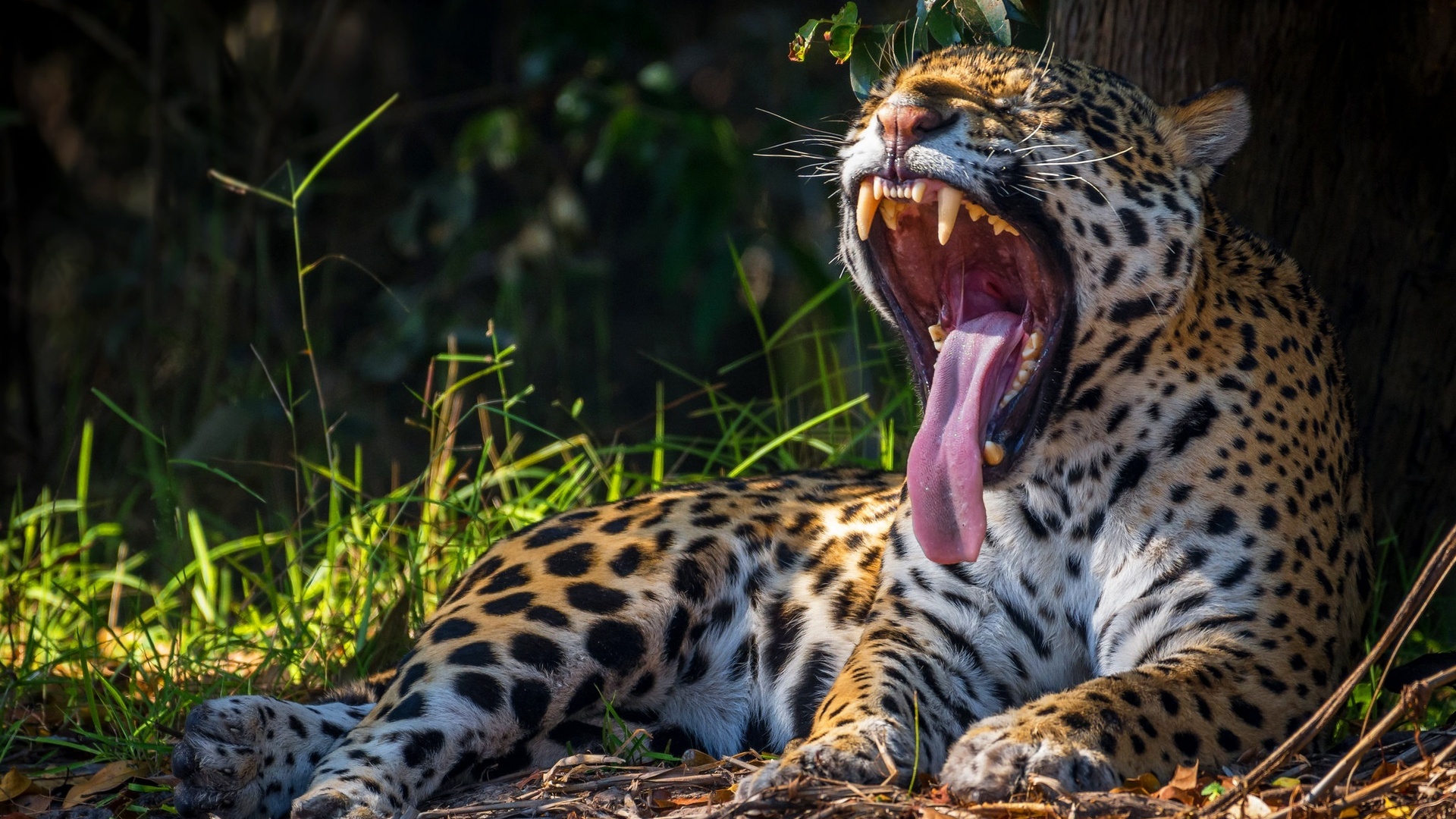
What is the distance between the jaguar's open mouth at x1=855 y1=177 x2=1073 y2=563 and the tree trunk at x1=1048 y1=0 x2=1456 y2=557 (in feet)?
3.89

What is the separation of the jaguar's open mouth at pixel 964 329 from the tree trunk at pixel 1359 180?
1185 mm

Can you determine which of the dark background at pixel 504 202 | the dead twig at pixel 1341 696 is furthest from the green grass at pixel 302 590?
the dead twig at pixel 1341 696

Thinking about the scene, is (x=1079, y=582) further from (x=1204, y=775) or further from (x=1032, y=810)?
(x=1032, y=810)

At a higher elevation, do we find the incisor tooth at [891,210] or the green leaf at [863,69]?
the green leaf at [863,69]

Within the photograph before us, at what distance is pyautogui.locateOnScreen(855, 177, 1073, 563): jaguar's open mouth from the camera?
350 centimetres

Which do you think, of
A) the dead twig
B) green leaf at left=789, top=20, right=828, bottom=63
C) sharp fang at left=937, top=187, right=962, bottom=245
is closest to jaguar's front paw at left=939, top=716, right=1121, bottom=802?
the dead twig

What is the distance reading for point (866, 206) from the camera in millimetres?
3566

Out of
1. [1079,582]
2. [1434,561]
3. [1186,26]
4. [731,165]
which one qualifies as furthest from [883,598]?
[731,165]

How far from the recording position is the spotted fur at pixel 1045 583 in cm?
338

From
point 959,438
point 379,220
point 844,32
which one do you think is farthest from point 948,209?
point 379,220

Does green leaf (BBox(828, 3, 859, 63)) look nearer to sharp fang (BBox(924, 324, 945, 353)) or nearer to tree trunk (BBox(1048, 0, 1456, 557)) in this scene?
sharp fang (BBox(924, 324, 945, 353))

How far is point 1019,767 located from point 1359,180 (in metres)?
2.59

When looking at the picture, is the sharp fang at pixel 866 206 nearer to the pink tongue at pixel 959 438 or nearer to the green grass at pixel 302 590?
the pink tongue at pixel 959 438

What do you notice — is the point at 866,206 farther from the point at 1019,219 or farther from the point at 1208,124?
the point at 1208,124
